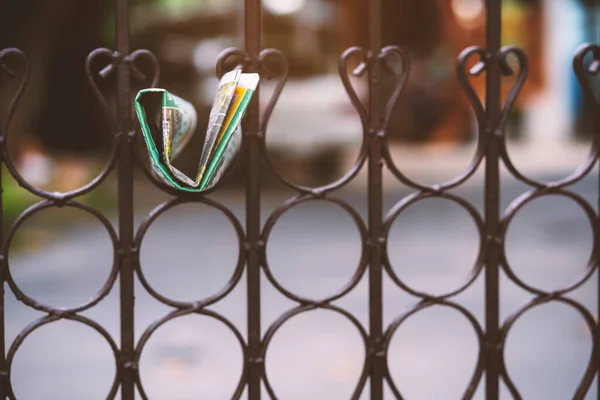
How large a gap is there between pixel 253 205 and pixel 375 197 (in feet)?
0.99

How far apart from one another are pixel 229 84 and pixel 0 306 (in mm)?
774

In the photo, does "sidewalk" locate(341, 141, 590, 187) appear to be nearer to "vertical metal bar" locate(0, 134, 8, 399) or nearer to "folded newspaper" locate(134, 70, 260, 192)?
"vertical metal bar" locate(0, 134, 8, 399)

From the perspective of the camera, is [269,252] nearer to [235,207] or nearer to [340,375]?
[235,207]

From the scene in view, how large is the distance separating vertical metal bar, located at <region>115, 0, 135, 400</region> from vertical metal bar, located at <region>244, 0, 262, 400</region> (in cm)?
28

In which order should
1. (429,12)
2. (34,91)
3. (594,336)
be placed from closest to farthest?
1. (594,336)
2. (34,91)
3. (429,12)

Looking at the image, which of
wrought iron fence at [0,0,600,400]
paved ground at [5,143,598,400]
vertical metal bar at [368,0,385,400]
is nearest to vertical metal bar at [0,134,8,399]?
wrought iron fence at [0,0,600,400]

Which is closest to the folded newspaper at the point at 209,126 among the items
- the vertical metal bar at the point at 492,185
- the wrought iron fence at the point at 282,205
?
the wrought iron fence at the point at 282,205

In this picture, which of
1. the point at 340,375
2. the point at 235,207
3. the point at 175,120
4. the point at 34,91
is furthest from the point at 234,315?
the point at 34,91

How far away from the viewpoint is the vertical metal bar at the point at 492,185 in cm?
192

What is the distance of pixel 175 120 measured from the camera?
1590 mm

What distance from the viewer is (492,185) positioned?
195cm

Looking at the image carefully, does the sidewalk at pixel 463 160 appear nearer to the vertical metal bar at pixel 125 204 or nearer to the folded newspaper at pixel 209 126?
the vertical metal bar at pixel 125 204

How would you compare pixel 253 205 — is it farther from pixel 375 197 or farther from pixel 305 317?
pixel 305 317

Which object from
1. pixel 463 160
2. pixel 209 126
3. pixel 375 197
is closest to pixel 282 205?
pixel 375 197
